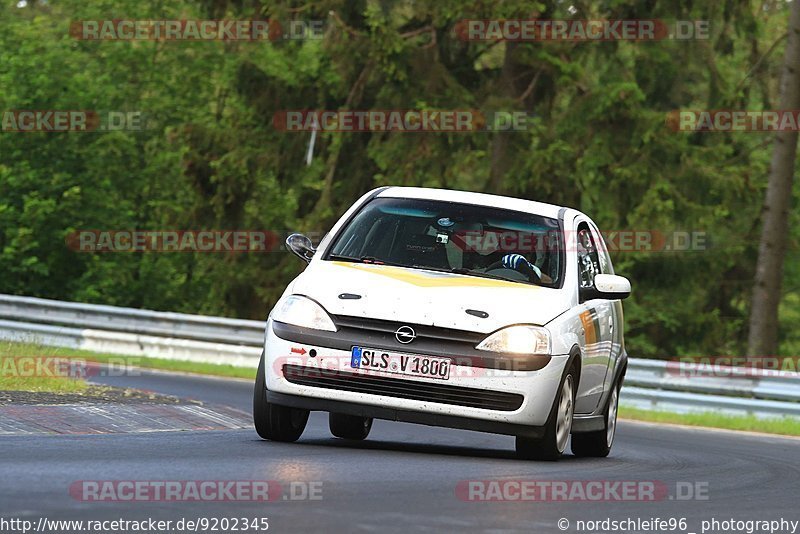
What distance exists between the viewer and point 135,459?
29.5 feet

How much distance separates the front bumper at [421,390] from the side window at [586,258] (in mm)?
1435

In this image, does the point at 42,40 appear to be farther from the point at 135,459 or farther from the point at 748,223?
the point at 135,459

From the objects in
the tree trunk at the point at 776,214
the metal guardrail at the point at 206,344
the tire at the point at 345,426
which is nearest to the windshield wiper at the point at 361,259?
the tire at the point at 345,426

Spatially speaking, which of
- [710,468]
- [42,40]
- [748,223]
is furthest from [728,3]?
[710,468]

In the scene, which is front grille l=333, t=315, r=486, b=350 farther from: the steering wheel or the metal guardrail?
the metal guardrail

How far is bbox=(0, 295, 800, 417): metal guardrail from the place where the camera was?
2156 centimetres

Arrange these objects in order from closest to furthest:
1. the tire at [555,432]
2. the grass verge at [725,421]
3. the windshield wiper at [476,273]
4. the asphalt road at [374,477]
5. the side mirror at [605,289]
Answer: the asphalt road at [374,477] < the tire at [555,432] < the windshield wiper at [476,273] < the side mirror at [605,289] < the grass verge at [725,421]

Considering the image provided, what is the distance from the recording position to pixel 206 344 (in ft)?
90.9

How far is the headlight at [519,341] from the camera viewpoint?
10.1 meters

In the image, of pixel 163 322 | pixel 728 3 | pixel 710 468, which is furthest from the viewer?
pixel 728 3

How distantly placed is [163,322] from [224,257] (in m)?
9.57

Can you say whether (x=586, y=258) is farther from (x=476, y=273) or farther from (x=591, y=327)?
(x=476, y=273)

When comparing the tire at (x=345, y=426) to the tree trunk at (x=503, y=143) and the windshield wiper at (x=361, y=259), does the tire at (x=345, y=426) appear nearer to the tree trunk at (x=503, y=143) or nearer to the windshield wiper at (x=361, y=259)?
the windshield wiper at (x=361, y=259)

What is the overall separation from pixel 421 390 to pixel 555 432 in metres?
0.97
